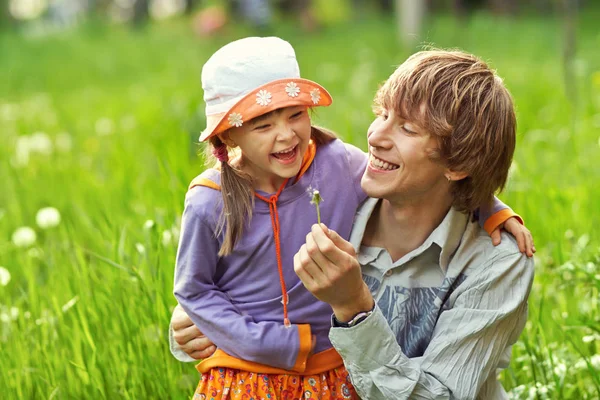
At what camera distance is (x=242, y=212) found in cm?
196

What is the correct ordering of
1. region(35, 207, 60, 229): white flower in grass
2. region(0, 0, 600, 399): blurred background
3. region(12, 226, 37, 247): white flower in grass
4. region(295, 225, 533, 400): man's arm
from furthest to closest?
region(35, 207, 60, 229): white flower in grass → region(12, 226, 37, 247): white flower in grass → region(0, 0, 600, 399): blurred background → region(295, 225, 533, 400): man's arm

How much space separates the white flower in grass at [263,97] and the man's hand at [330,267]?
307 millimetres

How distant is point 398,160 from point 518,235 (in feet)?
1.04

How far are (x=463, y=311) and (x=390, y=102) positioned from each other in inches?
18.7

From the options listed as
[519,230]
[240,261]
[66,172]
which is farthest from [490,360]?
[66,172]

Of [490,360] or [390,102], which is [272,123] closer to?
[390,102]

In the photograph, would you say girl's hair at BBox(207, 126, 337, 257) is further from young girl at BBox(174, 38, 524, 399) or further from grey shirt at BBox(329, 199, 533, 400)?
grey shirt at BBox(329, 199, 533, 400)

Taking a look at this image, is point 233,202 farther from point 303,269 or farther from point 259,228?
point 303,269

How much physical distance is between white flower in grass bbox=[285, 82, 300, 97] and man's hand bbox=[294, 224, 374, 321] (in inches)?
12.5

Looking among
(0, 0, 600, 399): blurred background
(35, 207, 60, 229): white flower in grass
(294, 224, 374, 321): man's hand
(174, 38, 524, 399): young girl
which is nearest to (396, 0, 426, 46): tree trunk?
(0, 0, 600, 399): blurred background

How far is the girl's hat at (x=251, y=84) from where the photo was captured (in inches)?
74.1

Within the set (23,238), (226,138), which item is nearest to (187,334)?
(226,138)

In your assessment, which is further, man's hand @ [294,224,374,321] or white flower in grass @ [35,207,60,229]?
white flower in grass @ [35,207,60,229]

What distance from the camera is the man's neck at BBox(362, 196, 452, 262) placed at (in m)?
2.10
